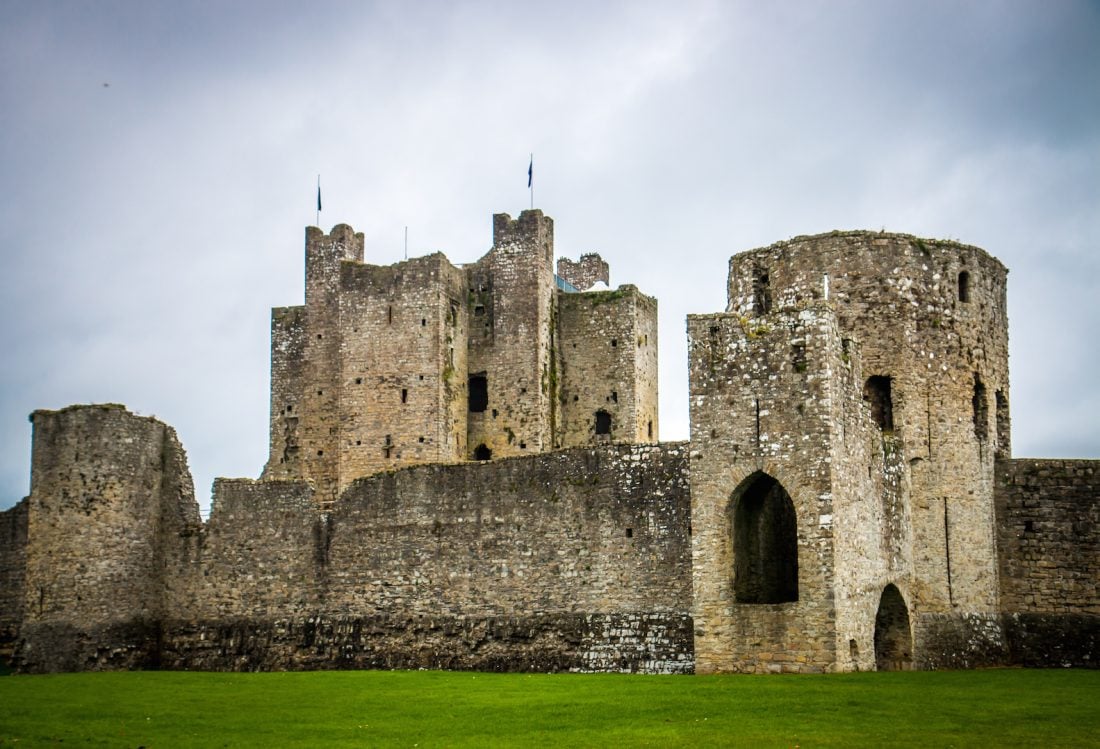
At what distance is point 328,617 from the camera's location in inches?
1259

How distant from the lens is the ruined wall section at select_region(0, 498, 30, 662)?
35.5 m

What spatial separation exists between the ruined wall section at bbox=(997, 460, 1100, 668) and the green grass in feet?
9.07

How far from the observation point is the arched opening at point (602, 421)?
47.1 meters

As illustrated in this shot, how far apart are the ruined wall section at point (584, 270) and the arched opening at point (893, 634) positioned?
2752 centimetres

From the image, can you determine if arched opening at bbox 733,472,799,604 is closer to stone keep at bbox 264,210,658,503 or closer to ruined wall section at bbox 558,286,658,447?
stone keep at bbox 264,210,658,503

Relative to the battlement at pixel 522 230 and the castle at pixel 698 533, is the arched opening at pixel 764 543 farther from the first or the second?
the battlement at pixel 522 230

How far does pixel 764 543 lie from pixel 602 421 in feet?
65.1

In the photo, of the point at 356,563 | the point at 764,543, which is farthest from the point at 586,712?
the point at 356,563

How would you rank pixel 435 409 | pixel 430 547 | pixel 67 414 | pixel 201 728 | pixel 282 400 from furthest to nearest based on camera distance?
pixel 282 400
pixel 435 409
pixel 67 414
pixel 430 547
pixel 201 728

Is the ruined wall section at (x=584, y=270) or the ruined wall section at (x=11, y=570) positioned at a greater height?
the ruined wall section at (x=584, y=270)

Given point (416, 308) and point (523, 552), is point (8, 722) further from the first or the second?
point (416, 308)

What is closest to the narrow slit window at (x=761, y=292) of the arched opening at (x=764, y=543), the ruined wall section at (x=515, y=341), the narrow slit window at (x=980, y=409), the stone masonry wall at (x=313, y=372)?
the arched opening at (x=764, y=543)

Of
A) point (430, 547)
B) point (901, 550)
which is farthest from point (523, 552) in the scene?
point (901, 550)

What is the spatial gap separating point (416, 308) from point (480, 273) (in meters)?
3.22
